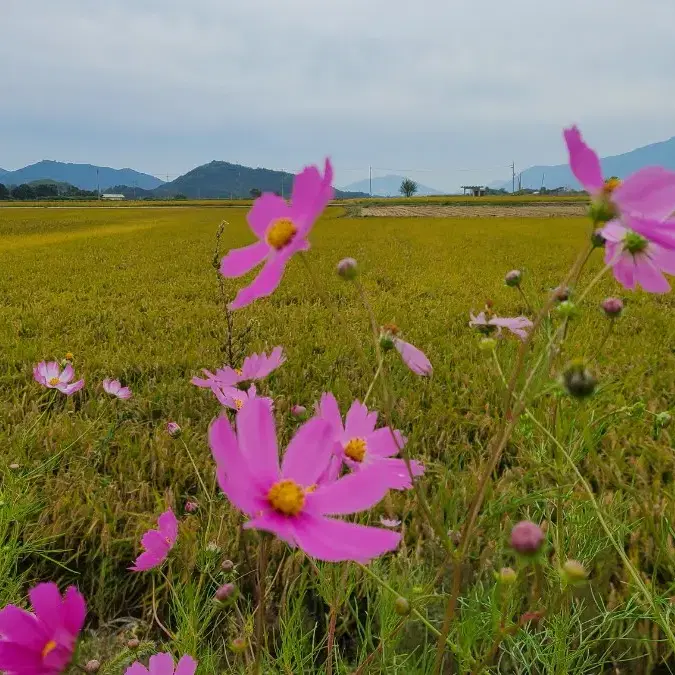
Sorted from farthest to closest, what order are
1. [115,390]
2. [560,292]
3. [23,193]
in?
[23,193] → [115,390] → [560,292]

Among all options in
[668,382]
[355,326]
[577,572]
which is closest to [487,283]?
[355,326]

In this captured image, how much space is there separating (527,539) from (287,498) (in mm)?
149

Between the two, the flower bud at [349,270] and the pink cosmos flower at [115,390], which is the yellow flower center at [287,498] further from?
the pink cosmos flower at [115,390]

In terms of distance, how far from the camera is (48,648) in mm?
390

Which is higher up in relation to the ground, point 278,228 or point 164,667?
point 278,228

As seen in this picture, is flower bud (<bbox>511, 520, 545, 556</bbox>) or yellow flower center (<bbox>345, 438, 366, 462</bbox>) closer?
flower bud (<bbox>511, 520, 545, 556</bbox>)

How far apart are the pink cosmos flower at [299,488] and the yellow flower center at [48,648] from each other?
20 centimetres

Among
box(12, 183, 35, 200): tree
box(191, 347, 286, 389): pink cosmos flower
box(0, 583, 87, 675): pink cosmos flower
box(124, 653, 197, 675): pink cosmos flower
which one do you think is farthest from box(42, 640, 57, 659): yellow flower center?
box(12, 183, 35, 200): tree

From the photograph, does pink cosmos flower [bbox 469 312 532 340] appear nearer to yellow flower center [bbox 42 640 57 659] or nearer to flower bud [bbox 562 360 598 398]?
flower bud [bbox 562 360 598 398]

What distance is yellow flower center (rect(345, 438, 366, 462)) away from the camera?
0.52m

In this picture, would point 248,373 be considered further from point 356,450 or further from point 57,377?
point 57,377

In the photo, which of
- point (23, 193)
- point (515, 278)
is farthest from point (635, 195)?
point (23, 193)

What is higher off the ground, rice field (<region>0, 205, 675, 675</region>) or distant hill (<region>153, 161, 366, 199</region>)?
distant hill (<region>153, 161, 366, 199</region>)

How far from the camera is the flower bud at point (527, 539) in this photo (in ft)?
1.07
